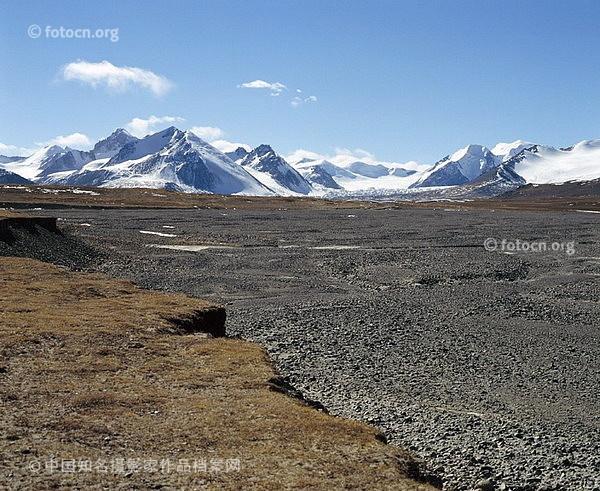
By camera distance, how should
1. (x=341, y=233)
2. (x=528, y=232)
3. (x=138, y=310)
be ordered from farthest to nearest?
(x=528, y=232) < (x=341, y=233) < (x=138, y=310)

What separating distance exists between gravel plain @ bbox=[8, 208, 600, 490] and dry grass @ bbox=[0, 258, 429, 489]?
11.3 feet

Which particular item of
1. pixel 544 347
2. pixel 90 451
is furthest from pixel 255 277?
pixel 90 451

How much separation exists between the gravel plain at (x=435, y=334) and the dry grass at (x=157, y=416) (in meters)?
3.43

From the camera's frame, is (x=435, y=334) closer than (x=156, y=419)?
No

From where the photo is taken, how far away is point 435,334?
111ft

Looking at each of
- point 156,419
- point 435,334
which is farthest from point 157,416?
point 435,334

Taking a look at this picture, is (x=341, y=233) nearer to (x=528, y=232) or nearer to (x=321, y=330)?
(x=528, y=232)

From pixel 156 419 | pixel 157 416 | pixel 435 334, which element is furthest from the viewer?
pixel 435 334

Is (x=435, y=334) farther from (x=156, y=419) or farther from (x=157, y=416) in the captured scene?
(x=156, y=419)

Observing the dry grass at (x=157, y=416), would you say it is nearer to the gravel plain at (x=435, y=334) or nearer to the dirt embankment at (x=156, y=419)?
the dirt embankment at (x=156, y=419)

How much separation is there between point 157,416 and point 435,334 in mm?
20326

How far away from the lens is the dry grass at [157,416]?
13492 millimetres

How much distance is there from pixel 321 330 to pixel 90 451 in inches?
837

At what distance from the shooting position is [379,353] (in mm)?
29969
